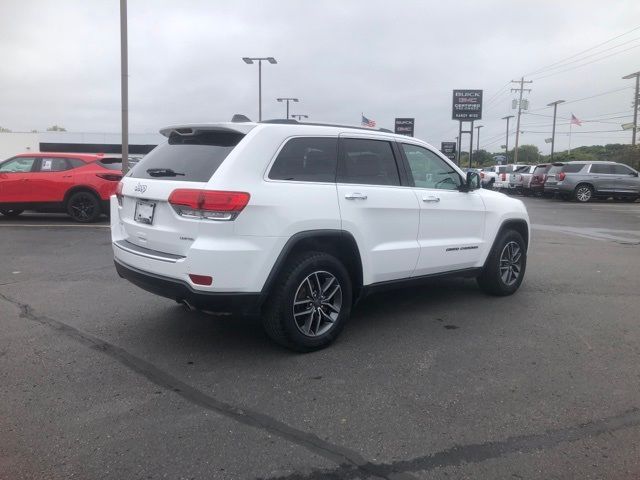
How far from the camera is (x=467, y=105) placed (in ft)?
97.4

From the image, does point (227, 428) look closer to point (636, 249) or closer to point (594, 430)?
point (594, 430)

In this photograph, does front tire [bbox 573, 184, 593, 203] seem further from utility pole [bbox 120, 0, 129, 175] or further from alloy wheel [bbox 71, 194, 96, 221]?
alloy wheel [bbox 71, 194, 96, 221]

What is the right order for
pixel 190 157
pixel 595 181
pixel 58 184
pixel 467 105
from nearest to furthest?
1. pixel 190 157
2. pixel 58 184
3. pixel 595 181
4. pixel 467 105

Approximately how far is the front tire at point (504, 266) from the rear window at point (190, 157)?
132 inches

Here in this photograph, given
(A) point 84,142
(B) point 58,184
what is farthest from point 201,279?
(A) point 84,142

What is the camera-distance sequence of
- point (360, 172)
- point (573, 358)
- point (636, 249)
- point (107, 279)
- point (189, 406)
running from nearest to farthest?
point (189, 406) < point (573, 358) < point (360, 172) < point (107, 279) < point (636, 249)

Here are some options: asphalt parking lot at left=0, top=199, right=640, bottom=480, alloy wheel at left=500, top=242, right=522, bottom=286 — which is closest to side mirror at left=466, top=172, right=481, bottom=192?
alloy wheel at left=500, top=242, right=522, bottom=286

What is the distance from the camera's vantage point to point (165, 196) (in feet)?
13.2

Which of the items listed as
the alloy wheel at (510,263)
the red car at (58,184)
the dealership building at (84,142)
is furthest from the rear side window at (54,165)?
the dealership building at (84,142)

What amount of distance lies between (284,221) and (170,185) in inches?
35.7

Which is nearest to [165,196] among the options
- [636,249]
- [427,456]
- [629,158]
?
[427,456]

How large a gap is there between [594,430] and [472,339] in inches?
63.7

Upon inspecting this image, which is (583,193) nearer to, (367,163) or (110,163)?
(110,163)

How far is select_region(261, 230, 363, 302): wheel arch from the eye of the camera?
398cm
